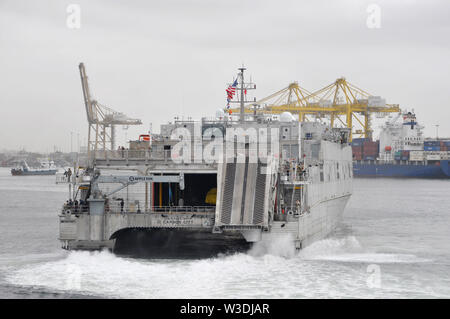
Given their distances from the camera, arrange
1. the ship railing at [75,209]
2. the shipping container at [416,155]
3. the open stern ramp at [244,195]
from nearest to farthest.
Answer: the open stern ramp at [244,195]
the ship railing at [75,209]
the shipping container at [416,155]

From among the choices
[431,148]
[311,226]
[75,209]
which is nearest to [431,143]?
[431,148]

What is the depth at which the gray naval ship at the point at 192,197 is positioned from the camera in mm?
28656

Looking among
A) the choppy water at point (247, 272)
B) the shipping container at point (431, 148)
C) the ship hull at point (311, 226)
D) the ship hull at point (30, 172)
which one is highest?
the shipping container at point (431, 148)

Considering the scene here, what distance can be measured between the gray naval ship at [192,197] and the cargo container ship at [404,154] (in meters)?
118

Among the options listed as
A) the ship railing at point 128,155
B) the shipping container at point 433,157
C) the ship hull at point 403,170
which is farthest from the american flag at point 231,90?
the shipping container at point 433,157

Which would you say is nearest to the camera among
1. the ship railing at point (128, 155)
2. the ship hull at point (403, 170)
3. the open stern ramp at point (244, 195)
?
the open stern ramp at point (244, 195)

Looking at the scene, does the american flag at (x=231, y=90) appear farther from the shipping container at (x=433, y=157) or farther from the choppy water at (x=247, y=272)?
the shipping container at (x=433, y=157)

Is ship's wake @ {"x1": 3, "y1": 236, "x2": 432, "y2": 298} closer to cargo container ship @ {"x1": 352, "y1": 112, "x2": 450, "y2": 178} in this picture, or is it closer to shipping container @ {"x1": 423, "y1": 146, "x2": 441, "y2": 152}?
cargo container ship @ {"x1": 352, "y1": 112, "x2": 450, "y2": 178}

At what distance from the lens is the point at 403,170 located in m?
146

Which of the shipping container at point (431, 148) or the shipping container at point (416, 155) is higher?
the shipping container at point (431, 148)

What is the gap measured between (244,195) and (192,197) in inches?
254

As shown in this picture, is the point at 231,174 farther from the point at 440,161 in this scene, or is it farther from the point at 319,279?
the point at 440,161

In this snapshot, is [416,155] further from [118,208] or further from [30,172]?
[118,208]
